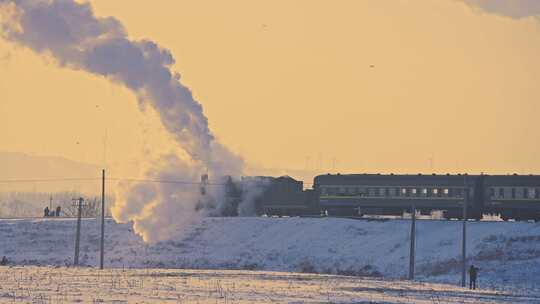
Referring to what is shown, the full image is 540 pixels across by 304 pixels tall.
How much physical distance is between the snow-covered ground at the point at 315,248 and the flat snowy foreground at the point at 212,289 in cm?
931

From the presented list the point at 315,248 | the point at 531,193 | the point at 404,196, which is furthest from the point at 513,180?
the point at 315,248

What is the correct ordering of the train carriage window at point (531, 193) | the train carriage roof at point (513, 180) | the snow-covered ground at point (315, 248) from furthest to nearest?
the train carriage roof at point (513, 180) → the train carriage window at point (531, 193) → the snow-covered ground at point (315, 248)

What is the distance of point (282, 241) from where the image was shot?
107562mm

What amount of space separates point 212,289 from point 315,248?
1459 inches

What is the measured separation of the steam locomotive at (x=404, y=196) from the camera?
10631cm

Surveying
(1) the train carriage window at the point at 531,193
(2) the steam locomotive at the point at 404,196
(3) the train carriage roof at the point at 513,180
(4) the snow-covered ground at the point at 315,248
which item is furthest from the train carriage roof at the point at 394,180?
(1) the train carriage window at the point at 531,193

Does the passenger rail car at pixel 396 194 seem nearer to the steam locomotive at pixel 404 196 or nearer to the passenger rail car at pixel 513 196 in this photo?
the steam locomotive at pixel 404 196

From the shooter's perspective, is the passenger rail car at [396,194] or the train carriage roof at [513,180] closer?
the train carriage roof at [513,180]

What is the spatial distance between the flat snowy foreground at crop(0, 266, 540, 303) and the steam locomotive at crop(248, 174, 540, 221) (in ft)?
77.8

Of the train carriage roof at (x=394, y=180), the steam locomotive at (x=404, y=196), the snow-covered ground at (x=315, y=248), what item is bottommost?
the snow-covered ground at (x=315, y=248)

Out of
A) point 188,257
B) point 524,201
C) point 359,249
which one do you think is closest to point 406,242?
point 359,249

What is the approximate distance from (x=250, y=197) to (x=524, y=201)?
2756 cm

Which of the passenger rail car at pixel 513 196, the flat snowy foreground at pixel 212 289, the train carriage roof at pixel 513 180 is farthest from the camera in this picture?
the train carriage roof at pixel 513 180

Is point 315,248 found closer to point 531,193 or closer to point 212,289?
point 531,193
